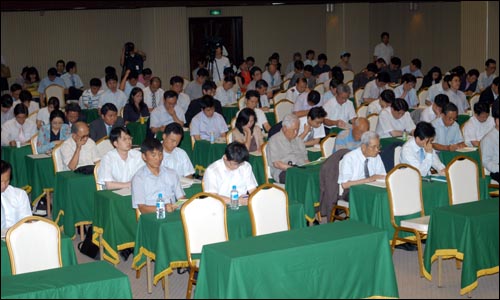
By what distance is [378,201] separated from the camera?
677cm

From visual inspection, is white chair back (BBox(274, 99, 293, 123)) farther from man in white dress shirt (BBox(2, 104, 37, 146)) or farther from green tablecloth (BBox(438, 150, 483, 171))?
man in white dress shirt (BBox(2, 104, 37, 146))

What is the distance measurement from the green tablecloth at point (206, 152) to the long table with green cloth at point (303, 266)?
4.01m

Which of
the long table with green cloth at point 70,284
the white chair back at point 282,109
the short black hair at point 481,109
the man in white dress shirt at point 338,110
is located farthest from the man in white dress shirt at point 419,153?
the white chair back at point 282,109

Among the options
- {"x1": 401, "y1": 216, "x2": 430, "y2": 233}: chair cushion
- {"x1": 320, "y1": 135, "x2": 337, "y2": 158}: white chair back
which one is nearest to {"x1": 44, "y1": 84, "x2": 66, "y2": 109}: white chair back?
{"x1": 320, "y1": 135, "x2": 337, "y2": 158}: white chair back

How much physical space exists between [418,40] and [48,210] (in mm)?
14157

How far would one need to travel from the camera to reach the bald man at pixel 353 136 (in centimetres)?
789

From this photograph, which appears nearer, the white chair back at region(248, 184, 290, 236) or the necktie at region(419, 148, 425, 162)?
the white chair back at region(248, 184, 290, 236)

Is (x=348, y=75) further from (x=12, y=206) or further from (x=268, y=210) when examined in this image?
(x=12, y=206)

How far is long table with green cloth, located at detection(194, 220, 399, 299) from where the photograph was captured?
4980 millimetres

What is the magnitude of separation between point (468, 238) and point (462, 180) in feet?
3.96

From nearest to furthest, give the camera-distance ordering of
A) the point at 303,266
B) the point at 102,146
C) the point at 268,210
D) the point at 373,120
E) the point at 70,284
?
1. the point at 70,284
2. the point at 303,266
3. the point at 268,210
4. the point at 102,146
5. the point at 373,120

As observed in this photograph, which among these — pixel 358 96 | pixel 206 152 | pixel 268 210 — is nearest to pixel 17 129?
pixel 206 152

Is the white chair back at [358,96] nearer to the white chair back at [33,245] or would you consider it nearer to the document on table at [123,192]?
the document on table at [123,192]

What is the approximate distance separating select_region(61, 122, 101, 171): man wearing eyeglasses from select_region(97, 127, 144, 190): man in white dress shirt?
33.0 inches
